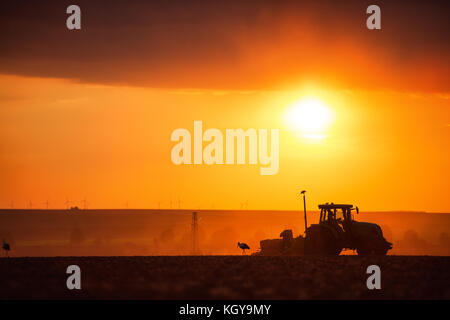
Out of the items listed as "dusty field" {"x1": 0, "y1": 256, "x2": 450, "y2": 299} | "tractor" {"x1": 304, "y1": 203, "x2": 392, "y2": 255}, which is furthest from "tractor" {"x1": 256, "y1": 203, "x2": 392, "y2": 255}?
"dusty field" {"x1": 0, "y1": 256, "x2": 450, "y2": 299}

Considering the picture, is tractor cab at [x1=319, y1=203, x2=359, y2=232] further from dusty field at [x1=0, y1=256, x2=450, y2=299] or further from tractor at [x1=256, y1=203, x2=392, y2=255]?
dusty field at [x1=0, y1=256, x2=450, y2=299]

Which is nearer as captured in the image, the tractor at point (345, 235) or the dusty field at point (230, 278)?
the dusty field at point (230, 278)

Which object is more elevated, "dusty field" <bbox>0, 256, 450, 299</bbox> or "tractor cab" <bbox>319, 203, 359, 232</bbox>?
"tractor cab" <bbox>319, 203, 359, 232</bbox>

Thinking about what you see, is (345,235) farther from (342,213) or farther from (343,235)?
(342,213)

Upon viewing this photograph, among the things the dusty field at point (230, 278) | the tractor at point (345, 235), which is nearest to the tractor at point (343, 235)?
the tractor at point (345, 235)

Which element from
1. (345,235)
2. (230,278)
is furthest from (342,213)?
(230,278)

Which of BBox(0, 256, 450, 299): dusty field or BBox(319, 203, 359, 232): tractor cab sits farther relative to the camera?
BBox(319, 203, 359, 232): tractor cab

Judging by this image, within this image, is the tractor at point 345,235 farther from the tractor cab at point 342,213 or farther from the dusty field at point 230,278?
the dusty field at point 230,278

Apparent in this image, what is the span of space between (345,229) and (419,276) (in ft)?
35.6

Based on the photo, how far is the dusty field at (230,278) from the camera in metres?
27.2

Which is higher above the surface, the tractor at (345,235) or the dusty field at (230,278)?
the tractor at (345,235)

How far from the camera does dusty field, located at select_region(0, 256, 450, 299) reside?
27172mm
